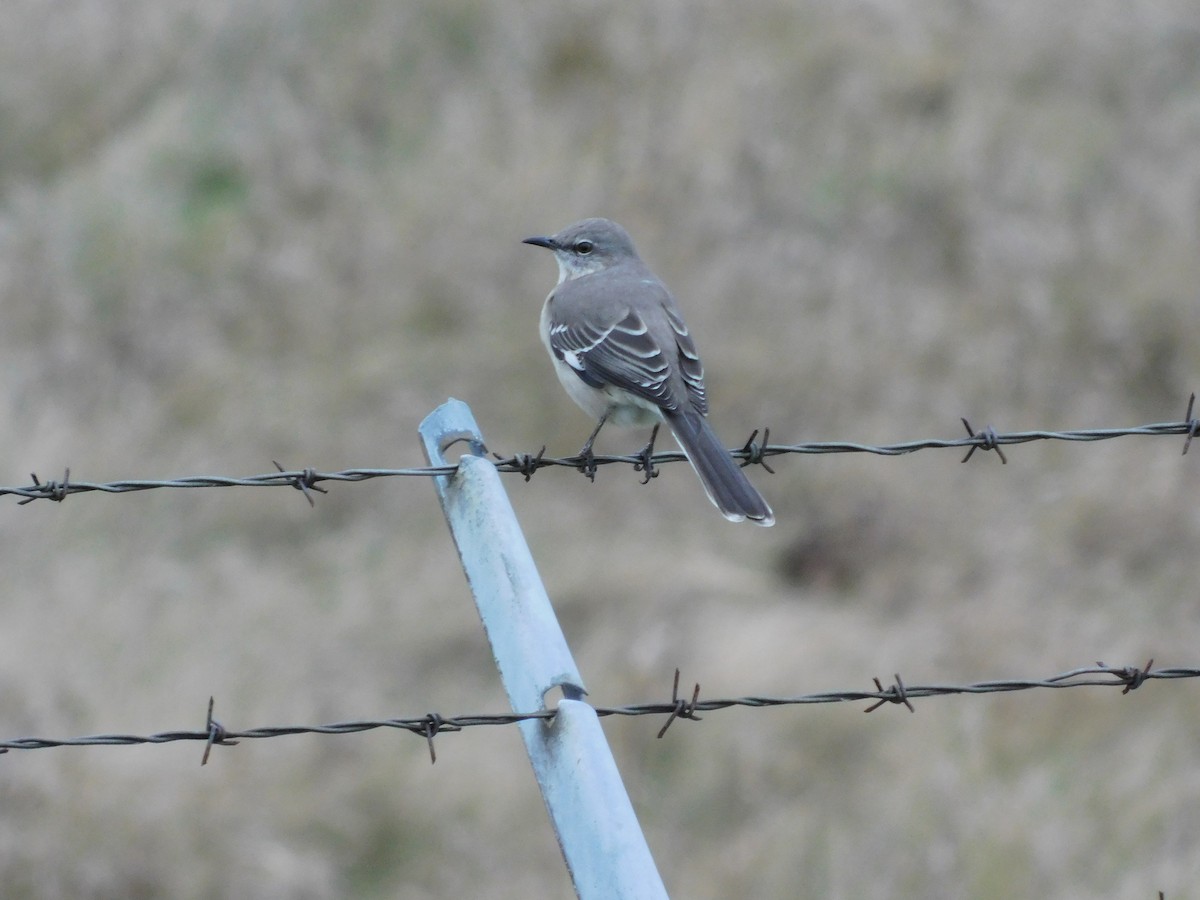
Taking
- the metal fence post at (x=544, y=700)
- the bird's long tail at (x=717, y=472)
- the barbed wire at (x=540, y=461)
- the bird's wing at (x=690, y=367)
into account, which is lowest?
the metal fence post at (x=544, y=700)

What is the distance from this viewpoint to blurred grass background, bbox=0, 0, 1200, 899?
684 cm

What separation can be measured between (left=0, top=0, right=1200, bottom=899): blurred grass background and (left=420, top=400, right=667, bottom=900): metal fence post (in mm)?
3524

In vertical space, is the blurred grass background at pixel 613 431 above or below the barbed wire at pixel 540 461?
above

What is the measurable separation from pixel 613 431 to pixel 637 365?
407 centimetres

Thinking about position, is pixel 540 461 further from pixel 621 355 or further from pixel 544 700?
pixel 621 355

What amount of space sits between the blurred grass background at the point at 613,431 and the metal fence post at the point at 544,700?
3.52 m

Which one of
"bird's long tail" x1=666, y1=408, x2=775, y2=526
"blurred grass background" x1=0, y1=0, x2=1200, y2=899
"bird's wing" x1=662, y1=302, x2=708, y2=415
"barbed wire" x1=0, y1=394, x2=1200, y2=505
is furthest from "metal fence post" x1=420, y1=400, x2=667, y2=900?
"blurred grass background" x1=0, y1=0, x2=1200, y2=899

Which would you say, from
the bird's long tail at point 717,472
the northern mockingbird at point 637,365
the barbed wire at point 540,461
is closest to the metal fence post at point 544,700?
the barbed wire at point 540,461

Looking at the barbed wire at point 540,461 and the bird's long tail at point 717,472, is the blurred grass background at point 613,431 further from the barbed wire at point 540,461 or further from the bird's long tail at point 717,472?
the barbed wire at point 540,461

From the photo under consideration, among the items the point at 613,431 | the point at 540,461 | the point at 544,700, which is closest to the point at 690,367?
the point at 540,461

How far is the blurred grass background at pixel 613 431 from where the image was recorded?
6.84 metres

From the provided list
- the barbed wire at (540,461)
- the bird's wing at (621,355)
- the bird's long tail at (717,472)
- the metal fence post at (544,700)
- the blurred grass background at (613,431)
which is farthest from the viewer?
the blurred grass background at (613,431)

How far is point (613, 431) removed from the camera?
393 inches

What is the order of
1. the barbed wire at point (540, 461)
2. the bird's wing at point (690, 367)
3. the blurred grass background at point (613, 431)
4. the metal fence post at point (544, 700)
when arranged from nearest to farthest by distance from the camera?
the metal fence post at point (544, 700) < the barbed wire at point (540, 461) < the bird's wing at point (690, 367) < the blurred grass background at point (613, 431)
